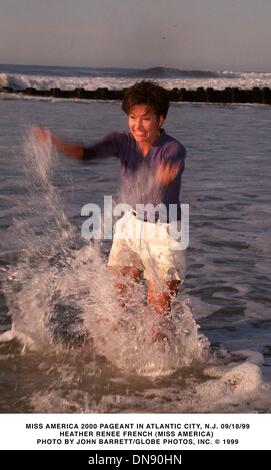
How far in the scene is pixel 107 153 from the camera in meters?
3.82

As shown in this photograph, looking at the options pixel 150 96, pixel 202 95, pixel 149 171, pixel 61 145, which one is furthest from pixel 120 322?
pixel 202 95

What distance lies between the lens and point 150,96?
3682mm

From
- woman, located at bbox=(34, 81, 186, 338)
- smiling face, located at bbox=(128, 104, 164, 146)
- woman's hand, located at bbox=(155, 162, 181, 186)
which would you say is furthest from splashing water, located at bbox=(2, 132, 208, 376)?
woman's hand, located at bbox=(155, 162, 181, 186)

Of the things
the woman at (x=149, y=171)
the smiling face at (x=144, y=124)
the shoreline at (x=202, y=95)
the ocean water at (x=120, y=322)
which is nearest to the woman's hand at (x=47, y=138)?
the woman at (x=149, y=171)

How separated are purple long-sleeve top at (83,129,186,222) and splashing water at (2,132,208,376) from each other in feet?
1.02

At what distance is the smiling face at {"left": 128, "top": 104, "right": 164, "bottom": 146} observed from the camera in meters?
3.71

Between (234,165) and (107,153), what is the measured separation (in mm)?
8221

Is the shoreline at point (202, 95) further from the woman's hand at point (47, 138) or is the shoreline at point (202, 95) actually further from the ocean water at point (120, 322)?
the woman's hand at point (47, 138)

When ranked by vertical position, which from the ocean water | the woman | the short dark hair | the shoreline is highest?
the short dark hair

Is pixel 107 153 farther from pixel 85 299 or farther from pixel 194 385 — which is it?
pixel 194 385

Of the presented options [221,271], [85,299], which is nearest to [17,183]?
[221,271]

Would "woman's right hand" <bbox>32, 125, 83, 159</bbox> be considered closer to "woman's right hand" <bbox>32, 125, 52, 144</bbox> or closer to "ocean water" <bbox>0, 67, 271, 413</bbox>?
"woman's right hand" <bbox>32, 125, 52, 144</bbox>

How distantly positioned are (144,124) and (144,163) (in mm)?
207

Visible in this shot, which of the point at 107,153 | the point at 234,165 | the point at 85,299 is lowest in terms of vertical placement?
the point at 234,165
